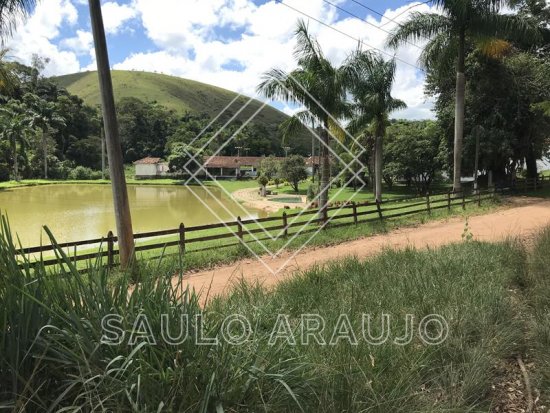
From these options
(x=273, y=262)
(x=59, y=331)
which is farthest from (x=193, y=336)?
(x=273, y=262)

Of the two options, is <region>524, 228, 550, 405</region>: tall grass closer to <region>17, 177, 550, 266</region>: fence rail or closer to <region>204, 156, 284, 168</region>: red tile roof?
<region>17, 177, 550, 266</region>: fence rail

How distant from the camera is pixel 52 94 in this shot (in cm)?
8500

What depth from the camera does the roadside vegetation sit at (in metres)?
2.01

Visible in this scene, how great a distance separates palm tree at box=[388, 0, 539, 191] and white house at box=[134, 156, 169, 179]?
5745 centimetres

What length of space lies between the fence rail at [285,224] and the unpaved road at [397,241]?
2.67ft

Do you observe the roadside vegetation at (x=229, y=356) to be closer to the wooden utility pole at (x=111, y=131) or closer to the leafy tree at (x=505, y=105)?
the wooden utility pole at (x=111, y=131)

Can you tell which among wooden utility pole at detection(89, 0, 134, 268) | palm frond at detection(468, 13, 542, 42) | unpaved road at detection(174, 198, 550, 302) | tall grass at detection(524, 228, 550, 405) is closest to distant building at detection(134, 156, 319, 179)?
palm frond at detection(468, 13, 542, 42)

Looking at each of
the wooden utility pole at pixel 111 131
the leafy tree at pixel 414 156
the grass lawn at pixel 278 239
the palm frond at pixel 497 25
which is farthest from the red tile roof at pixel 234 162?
the wooden utility pole at pixel 111 131

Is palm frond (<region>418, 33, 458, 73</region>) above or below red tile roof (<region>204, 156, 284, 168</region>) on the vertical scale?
above

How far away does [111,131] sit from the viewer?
26.9ft

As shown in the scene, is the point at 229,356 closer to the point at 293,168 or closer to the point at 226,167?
the point at 293,168

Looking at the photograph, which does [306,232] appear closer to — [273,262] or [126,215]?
[273,262]

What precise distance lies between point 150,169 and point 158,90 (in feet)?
322

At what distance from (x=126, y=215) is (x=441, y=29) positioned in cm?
1763
